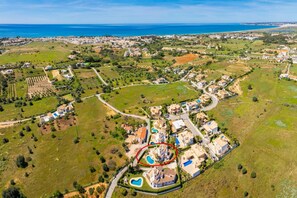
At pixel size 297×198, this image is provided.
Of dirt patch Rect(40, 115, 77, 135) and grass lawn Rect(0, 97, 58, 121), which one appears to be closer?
dirt patch Rect(40, 115, 77, 135)

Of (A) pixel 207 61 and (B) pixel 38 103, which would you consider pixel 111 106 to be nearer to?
(B) pixel 38 103

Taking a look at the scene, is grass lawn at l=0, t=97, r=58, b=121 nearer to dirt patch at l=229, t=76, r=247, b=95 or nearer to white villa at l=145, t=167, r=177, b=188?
white villa at l=145, t=167, r=177, b=188

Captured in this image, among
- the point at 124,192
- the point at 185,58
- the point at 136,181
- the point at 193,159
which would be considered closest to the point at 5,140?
the point at 124,192

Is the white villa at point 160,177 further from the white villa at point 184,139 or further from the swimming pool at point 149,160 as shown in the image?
the white villa at point 184,139

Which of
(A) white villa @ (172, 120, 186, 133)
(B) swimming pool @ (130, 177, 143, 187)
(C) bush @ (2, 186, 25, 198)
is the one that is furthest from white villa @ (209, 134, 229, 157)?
(C) bush @ (2, 186, 25, 198)

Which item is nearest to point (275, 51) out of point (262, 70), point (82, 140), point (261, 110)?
point (262, 70)

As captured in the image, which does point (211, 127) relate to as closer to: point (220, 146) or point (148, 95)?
point (220, 146)
